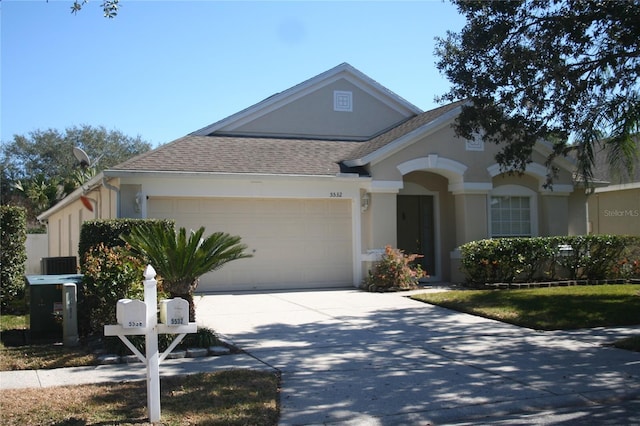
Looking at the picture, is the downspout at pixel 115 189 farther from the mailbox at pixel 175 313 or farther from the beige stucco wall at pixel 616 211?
the beige stucco wall at pixel 616 211

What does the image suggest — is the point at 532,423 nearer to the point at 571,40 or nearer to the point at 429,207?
the point at 571,40

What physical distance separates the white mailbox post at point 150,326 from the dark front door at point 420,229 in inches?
483

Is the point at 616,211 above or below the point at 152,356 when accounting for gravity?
above

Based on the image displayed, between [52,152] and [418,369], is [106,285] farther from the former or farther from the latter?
[52,152]

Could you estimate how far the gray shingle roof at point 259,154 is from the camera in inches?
A: 592

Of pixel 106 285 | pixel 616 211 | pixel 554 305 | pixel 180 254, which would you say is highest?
pixel 616 211

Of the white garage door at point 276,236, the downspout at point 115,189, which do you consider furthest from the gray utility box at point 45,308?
the white garage door at point 276,236

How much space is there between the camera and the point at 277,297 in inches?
570

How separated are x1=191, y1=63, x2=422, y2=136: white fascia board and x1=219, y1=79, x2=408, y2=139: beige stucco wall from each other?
119 millimetres

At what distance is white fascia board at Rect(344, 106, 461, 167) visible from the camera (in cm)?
1584

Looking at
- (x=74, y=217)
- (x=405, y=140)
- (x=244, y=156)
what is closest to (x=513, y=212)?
(x=405, y=140)

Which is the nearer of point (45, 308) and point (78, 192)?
point (45, 308)

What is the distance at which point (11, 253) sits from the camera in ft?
43.0

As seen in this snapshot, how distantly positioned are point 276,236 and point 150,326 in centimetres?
1003
